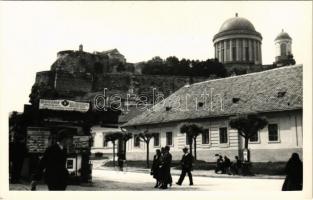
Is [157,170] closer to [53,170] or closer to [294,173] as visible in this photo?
[294,173]

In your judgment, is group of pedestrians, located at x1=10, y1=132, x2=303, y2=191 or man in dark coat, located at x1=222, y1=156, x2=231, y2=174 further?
man in dark coat, located at x1=222, y1=156, x2=231, y2=174

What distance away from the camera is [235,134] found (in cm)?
2748

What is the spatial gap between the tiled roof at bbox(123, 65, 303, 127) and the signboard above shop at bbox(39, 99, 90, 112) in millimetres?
13283

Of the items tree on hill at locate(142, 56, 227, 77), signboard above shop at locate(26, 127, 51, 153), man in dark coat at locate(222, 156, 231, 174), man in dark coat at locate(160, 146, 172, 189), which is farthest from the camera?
tree on hill at locate(142, 56, 227, 77)

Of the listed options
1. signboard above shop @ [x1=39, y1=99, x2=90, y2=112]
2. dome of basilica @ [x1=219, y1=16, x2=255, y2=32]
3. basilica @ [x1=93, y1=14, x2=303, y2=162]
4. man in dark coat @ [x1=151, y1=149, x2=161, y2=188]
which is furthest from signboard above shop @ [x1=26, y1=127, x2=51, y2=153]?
basilica @ [x1=93, y1=14, x2=303, y2=162]

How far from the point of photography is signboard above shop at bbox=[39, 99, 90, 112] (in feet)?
48.5

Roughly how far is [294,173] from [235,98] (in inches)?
665

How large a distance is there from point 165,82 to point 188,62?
4529mm

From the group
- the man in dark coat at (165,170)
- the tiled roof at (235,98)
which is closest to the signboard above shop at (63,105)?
the man in dark coat at (165,170)

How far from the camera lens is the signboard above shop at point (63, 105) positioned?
14773 millimetres

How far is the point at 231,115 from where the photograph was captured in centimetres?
2752

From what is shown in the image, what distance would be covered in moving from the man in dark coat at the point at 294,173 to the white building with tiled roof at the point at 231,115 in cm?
1063

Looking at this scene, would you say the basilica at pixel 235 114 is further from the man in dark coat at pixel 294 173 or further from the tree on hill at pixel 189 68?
the tree on hill at pixel 189 68

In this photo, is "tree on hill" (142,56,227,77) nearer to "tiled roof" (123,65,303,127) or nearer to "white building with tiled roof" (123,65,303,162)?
"white building with tiled roof" (123,65,303,162)
